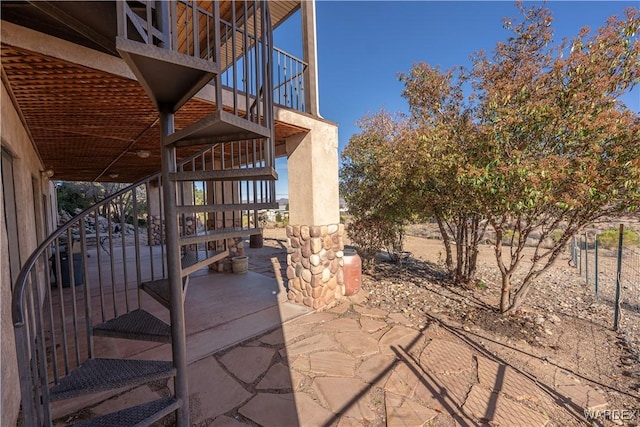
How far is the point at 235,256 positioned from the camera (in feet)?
18.6

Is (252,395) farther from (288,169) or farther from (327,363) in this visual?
(288,169)

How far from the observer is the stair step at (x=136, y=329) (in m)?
1.74

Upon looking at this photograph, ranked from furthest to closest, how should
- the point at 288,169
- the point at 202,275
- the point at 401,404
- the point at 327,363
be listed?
the point at 202,275, the point at 288,169, the point at 327,363, the point at 401,404

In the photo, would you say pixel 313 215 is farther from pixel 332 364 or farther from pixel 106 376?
pixel 106 376

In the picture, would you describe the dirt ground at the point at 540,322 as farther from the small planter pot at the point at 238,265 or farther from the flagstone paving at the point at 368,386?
the small planter pot at the point at 238,265

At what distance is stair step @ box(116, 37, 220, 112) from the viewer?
3.70 ft

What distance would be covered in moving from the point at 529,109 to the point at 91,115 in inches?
160

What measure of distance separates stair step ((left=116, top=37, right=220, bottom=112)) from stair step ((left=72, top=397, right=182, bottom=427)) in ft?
5.54

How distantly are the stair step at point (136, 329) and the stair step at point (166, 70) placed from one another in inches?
53.5

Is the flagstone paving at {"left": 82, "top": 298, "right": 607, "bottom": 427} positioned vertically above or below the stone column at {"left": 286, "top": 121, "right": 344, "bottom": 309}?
below

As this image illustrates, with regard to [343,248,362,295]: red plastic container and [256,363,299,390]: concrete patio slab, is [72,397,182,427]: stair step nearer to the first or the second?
[256,363,299,390]: concrete patio slab

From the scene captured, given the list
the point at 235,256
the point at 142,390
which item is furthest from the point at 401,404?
the point at 235,256

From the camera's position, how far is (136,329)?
1785 millimetres

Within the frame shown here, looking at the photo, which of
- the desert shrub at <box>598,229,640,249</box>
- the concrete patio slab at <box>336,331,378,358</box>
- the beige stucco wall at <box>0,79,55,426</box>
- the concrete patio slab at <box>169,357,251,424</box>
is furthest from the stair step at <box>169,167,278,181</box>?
the desert shrub at <box>598,229,640,249</box>
